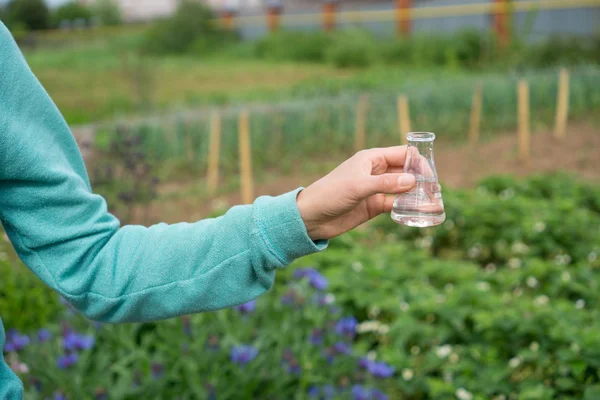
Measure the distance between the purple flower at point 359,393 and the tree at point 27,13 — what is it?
1478 centimetres

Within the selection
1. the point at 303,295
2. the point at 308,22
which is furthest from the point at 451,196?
the point at 308,22

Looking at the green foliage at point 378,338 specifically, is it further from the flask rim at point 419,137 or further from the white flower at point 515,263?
the flask rim at point 419,137

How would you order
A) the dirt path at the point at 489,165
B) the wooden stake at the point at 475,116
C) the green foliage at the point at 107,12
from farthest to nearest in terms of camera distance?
the green foliage at the point at 107,12 < the wooden stake at the point at 475,116 < the dirt path at the point at 489,165

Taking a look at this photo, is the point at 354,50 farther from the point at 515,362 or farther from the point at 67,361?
the point at 67,361

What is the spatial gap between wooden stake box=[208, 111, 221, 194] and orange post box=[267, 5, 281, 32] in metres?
14.6

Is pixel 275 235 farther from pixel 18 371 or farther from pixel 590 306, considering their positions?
pixel 590 306

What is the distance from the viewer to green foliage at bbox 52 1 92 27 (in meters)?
24.5

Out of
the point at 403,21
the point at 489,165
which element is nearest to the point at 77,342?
the point at 489,165

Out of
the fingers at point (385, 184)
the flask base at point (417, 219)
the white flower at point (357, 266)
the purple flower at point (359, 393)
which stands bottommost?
the white flower at point (357, 266)

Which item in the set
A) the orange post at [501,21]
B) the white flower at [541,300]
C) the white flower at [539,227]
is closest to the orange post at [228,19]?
the orange post at [501,21]

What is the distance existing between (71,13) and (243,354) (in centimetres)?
2473

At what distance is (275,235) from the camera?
3.73ft

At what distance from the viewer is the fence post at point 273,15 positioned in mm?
20797

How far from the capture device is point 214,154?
21.4ft
